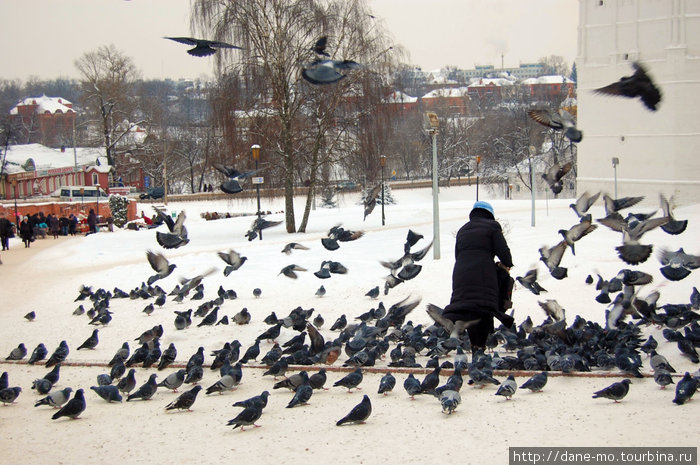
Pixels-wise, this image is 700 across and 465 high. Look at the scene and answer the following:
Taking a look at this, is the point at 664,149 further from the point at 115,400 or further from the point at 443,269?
the point at 115,400

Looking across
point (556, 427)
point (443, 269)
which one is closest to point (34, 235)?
point (443, 269)

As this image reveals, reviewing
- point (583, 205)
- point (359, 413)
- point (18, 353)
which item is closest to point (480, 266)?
point (359, 413)

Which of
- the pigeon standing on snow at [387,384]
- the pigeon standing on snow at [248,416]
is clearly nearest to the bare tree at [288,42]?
the pigeon standing on snow at [387,384]

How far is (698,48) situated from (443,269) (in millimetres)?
28658

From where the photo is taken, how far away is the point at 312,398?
8852 millimetres

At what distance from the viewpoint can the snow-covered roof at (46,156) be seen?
6800cm

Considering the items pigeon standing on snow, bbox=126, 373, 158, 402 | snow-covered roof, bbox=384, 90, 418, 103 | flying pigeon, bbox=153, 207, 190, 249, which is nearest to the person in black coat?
pigeon standing on snow, bbox=126, 373, 158, 402

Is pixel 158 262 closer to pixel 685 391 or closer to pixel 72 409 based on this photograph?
pixel 72 409

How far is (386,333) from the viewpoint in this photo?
1196 cm

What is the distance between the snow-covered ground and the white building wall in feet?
60.7

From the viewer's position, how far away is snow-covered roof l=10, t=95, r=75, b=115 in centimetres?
10125

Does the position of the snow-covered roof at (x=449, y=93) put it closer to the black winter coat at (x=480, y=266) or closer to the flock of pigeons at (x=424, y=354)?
the flock of pigeons at (x=424, y=354)

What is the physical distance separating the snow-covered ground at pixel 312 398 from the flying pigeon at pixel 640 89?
321 centimetres

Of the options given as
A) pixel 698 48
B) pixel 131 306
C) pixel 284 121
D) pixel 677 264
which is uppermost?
pixel 698 48
